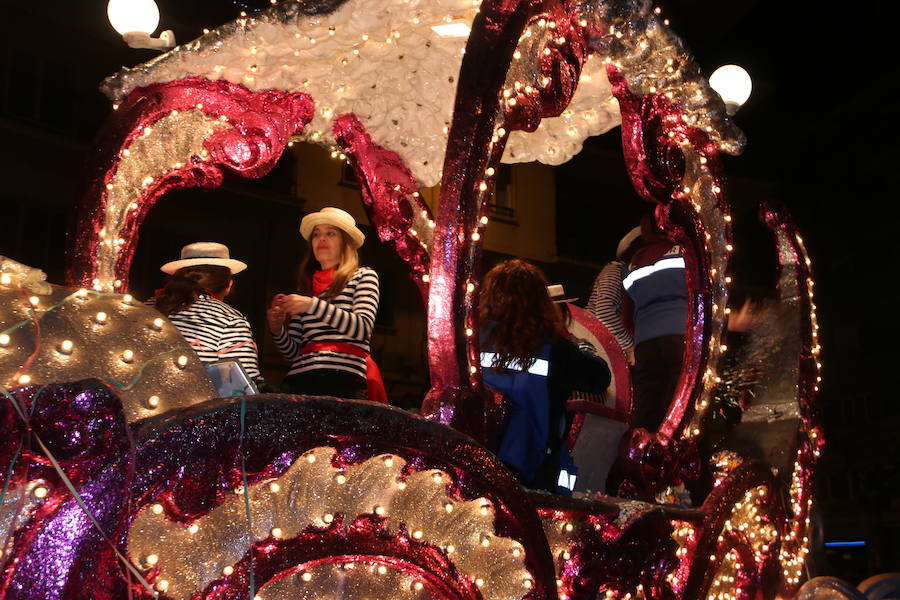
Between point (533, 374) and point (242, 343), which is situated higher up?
point (242, 343)

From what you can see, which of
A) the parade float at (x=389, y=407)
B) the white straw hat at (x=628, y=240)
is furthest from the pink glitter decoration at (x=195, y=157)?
the white straw hat at (x=628, y=240)

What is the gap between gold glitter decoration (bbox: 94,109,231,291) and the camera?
2.32 m

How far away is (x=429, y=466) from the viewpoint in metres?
1.45

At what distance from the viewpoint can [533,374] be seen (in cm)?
300

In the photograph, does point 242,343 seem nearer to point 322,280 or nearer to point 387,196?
point 322,280

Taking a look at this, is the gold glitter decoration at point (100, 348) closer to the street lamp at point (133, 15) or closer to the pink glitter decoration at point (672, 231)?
the pink glitter decoration at point (672, 231)

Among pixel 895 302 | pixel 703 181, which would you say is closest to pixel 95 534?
pixel 703 181

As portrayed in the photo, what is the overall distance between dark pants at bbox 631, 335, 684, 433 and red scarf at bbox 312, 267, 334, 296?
127 cm

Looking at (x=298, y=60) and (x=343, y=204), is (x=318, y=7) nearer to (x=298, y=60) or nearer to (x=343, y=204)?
(x=298, y=60)

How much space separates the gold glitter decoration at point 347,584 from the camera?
1.33 m

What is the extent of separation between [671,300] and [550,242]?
14478mm

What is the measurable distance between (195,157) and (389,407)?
148cm

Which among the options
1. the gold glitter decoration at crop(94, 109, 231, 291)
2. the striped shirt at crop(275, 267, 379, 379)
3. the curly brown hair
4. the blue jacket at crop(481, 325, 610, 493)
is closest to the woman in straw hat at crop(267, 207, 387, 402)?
the striped shirt at crop(275, 267, 379, 379)

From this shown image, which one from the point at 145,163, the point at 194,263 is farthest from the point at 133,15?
the point at 145,163
